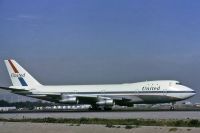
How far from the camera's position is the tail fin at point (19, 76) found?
89500mm

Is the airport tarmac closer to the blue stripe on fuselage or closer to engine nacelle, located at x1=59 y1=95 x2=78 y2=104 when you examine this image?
engine nacelle, located at x1=59 y1=95 x2=78 y2=104

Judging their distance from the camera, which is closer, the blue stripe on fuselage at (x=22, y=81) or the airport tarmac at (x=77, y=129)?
the airport tarmac at (x=77, y=129)

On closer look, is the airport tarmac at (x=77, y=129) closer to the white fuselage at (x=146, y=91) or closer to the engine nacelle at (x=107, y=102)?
the engine nacelle at (x=107, y=102)

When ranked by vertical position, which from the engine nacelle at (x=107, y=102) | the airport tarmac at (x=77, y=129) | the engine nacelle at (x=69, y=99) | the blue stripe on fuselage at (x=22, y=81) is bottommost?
the airport tarmac at (x=77, y=129)

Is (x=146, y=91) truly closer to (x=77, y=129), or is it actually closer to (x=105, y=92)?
(x=105, y=92)

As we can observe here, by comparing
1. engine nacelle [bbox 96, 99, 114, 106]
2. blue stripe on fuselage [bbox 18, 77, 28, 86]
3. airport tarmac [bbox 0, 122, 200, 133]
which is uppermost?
blue stripe on fuselage [bbox 18, 77, 28, 86]

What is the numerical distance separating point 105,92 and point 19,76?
61.2 ft

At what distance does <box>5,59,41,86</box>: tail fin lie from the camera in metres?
89.5

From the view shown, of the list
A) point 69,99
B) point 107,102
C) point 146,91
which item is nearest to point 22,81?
point 69,99

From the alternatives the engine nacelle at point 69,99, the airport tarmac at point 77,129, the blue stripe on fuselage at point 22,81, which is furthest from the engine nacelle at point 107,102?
the airport tarmac at point 77,129

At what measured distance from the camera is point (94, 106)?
81750 mm

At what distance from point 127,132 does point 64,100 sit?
5075cm

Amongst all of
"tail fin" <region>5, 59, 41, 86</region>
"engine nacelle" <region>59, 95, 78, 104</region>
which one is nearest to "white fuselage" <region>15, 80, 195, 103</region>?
"engine nacelle" <region>59, 95, 78, 104</region>

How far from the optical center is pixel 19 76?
8962cm
